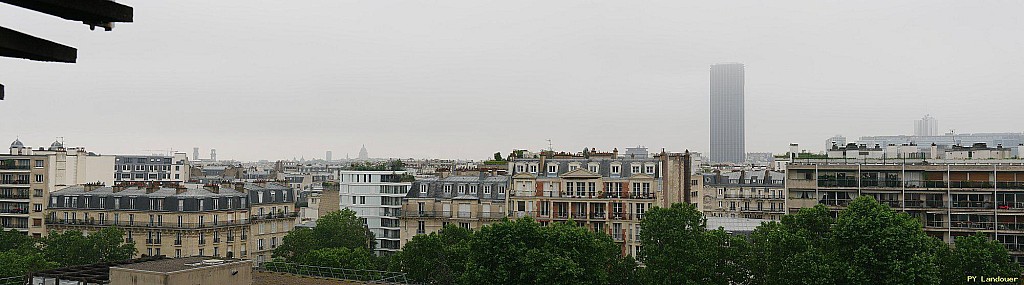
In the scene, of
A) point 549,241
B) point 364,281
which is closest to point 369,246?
point 364,281

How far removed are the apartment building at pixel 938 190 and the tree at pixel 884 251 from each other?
17.8 m

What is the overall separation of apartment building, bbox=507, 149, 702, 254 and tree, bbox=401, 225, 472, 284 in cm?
1330

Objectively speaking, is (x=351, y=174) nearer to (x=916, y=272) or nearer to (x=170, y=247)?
(x=170, y=247)

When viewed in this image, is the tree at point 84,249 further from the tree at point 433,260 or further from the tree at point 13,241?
the tree at point 433,260

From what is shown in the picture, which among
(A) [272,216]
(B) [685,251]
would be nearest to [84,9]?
(B) [685,251]

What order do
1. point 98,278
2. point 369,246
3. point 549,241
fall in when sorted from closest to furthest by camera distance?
point 98,278 → point 549,241 → point 369,246

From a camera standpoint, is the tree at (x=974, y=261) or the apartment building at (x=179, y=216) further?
the apartment building at (x=179, y=216)

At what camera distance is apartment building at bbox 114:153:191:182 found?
497 feet

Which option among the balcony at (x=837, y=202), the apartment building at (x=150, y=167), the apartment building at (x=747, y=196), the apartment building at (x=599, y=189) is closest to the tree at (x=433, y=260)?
the apartment building at (x=599, y=189)

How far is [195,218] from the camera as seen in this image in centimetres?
7631

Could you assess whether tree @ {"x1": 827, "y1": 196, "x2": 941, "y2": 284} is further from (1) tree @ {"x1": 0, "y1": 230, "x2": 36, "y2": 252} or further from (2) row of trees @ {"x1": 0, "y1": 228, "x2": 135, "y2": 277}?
(1) tree @ {"x1": 0, "y1": 230, "x2": 36, "y2": 252}

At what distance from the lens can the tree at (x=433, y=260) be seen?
6012cm

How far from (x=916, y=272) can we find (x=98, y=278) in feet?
129

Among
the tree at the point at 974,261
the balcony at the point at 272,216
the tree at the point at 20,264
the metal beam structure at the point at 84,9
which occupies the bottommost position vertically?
the tree at the point at 20,264
